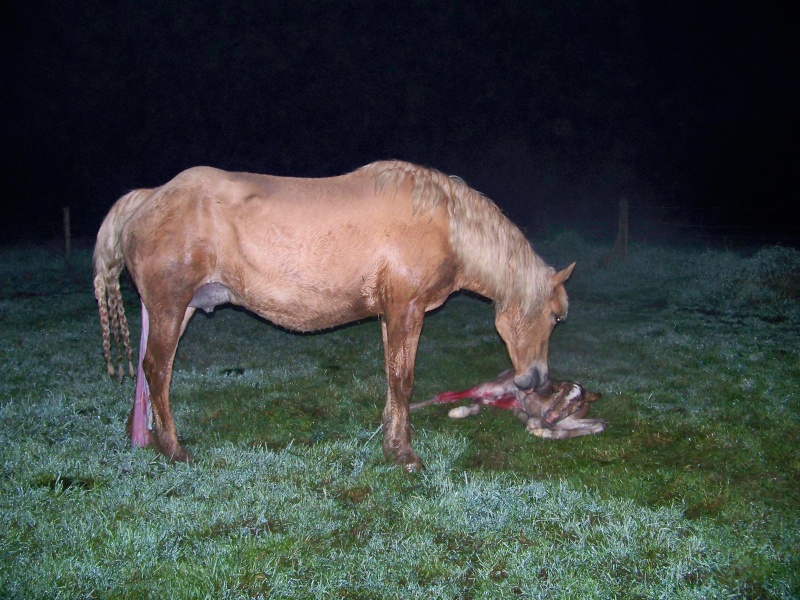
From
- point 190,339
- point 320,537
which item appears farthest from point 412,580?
point 190,339

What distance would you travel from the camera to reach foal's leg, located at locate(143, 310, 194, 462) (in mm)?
4246

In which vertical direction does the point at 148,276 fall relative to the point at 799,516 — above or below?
above

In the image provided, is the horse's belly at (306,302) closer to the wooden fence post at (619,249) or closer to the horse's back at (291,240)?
the horse's back at (291,240)

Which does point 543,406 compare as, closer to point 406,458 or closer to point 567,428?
point 567,428

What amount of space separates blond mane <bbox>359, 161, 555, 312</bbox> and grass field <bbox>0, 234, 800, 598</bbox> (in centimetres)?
119

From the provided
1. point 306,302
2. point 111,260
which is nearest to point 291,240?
point 306,302

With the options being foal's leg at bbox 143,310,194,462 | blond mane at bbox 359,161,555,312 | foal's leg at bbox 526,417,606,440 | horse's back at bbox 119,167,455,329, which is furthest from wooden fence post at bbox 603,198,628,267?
foal's leg at bbox 143,310,194,462

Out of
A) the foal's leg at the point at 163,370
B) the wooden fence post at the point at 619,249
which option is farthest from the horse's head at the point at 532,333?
the wooden fence post at the point at 619,249

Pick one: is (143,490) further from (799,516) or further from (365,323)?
(365,323)

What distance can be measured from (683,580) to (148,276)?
11.8 ft

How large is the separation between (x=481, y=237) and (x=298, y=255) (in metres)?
1.34

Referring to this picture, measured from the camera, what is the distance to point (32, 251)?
16.2 metres

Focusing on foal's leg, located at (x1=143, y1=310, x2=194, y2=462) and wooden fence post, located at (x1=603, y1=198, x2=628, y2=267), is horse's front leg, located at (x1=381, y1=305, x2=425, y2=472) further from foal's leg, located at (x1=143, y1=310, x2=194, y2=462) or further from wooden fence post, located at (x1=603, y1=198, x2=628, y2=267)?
wooden fence post, located at (x1=603, y1=198, x2=628, y2=267)

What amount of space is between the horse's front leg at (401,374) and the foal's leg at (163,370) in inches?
56.2
